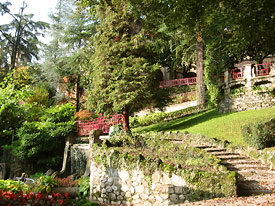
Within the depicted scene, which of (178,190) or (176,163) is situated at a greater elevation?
(176,163)

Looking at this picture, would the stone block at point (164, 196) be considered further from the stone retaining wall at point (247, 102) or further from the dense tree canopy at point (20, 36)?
the dense tree canopy at point (20, 36)

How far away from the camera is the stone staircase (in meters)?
7.98

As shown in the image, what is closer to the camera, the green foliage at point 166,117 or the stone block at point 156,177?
the stone block at point 156,177

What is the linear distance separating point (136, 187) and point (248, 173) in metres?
4.04

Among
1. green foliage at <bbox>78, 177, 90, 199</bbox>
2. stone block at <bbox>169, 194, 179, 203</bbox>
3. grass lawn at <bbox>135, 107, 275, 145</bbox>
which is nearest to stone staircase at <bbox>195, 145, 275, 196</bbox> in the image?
grass lawn at <bbox>135, 107, 275, 145</bbox>

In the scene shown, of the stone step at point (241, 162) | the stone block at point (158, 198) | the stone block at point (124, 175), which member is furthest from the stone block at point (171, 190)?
the stone step at point (241, 162)

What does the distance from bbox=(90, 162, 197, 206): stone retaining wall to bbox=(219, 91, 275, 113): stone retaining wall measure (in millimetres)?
11159

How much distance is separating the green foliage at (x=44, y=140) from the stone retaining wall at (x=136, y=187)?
6.62 metres

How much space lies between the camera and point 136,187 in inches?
347

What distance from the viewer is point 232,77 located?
63.2ft

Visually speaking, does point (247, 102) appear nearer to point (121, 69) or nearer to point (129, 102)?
point (129, 102)

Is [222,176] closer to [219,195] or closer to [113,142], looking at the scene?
[219,195]

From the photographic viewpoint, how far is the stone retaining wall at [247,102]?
54.5 ft

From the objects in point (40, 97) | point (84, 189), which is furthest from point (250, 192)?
point (40, 97)
